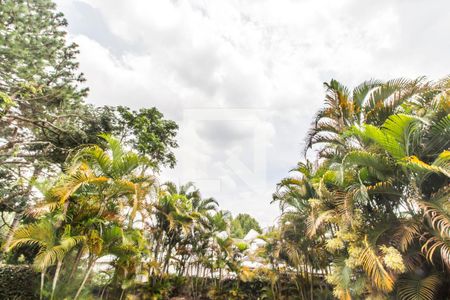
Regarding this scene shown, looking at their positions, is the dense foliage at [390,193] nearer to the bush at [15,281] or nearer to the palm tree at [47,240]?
the palm tree at [47,240]

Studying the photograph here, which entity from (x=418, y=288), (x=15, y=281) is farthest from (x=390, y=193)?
(x=15, y=281)

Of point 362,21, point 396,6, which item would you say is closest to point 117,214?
point 362,21

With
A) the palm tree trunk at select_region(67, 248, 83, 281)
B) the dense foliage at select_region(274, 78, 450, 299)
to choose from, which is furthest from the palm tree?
the dense foliage at select_region(274, 78, 450, 299)

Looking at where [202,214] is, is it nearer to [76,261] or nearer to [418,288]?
[76,261]

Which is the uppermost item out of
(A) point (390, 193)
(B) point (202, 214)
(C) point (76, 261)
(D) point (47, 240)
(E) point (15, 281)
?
(B) point (202, 214)

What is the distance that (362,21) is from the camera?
5.79 meters

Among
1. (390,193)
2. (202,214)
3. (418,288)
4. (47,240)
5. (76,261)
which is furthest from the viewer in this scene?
(202,214)

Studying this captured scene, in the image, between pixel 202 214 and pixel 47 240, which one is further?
pixel 202 214

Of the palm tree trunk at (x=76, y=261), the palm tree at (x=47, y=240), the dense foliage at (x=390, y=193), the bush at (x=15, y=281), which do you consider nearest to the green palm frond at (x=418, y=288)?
the dense foliage at (x=390, y=193)

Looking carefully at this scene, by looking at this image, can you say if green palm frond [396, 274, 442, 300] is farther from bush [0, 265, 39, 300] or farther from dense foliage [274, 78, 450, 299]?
bush [0, 265, 39, 300]

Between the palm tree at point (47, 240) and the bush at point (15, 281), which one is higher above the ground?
the palm tree at point (47, 240)

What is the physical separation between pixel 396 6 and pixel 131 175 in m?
7.09

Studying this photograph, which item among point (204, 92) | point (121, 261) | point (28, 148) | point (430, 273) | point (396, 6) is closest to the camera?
point (430, 273)

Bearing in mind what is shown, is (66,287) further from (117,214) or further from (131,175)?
(131,175)
